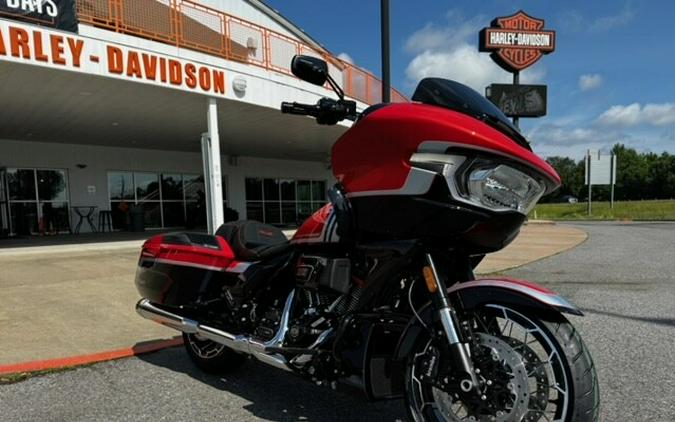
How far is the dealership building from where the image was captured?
9602 mm

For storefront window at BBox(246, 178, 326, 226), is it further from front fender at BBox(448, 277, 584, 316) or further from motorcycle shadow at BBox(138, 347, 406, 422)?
Result: front fender at BBox(448, 277, 584, 316)

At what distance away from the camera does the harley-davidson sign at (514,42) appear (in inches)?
976

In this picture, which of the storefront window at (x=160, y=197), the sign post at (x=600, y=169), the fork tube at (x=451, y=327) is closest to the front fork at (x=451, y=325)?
the fork tube at (x=451, y=327)

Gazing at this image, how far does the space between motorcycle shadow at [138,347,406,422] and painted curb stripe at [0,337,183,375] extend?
362 mm

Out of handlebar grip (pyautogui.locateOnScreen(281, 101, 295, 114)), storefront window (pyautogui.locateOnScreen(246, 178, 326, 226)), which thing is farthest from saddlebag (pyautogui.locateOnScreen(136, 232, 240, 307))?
storefront window (pyautogui.locateOnScreen(246, 178, 326, 226))

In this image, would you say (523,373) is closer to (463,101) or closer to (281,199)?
(463,101)

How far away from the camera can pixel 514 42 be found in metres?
25.0

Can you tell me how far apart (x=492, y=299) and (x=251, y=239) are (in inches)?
70.4

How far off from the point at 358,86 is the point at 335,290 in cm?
1397

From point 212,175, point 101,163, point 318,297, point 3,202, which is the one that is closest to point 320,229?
point 318,297

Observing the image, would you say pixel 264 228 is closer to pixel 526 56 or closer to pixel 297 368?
pixel 297 368

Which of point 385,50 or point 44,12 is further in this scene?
point 44,12

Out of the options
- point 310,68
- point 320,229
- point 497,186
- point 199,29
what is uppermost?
point 199,29

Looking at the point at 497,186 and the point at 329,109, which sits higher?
the point at 329,109
